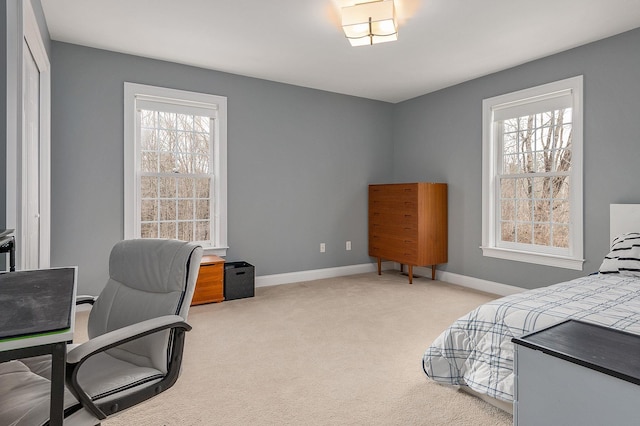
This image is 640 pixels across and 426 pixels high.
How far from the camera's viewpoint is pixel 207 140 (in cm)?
446

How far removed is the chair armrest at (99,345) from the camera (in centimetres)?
112

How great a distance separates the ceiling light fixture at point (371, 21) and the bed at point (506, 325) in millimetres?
2160

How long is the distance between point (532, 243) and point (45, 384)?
435 cm

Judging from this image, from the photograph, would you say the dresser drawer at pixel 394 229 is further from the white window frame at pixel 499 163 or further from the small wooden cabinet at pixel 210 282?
the small wooden cabinet at pixel 210 282

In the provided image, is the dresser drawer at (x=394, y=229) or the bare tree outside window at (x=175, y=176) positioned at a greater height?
the bare tree outside window at (x=175, y=176)

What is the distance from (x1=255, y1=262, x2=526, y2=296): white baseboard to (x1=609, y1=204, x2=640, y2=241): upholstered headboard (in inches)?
43.7

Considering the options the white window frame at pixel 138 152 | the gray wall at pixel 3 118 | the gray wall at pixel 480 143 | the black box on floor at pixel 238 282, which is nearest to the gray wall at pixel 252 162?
the white window frame at pixel 138 152

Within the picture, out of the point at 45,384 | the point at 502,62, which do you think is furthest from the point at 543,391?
the point at 502,62

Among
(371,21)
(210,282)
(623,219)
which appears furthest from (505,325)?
(210,282)

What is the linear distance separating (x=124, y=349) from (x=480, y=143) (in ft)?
14.1

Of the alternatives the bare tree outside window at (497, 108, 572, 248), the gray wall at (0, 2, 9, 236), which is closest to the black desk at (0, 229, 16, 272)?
the gray wall at (0, 2, 9, 236)

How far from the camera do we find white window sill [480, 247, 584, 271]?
3.69 metres

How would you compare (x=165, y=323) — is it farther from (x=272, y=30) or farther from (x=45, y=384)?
(x=272, y=30)

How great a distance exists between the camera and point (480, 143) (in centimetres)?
458
